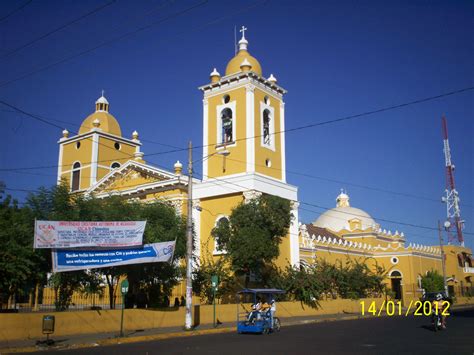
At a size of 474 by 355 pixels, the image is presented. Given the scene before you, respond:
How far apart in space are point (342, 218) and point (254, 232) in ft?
123

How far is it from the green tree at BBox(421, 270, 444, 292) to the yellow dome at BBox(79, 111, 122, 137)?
32781mm

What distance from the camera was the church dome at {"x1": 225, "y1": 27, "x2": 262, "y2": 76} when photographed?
127 feet

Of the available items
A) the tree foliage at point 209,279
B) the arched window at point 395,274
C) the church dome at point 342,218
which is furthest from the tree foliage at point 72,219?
the church dome at point 342,218

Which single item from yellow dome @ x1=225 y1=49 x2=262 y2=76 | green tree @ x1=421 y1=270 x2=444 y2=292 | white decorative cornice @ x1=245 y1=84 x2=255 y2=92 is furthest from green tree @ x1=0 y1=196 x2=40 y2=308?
green tree @ x1=421 y1=270 x2=444 y2=292

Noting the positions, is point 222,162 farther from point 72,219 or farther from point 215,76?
point 72,219

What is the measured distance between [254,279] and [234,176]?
683cm

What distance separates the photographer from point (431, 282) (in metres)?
53.7

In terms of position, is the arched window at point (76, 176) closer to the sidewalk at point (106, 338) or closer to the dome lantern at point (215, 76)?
the dome lantern at point (215, 76)

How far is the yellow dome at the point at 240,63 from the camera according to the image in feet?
128

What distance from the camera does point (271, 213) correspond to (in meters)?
32.1

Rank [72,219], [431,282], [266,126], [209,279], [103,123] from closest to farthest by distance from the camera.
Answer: [72,219] < [209,279] < [266,126] < [103,123] < [431,282]

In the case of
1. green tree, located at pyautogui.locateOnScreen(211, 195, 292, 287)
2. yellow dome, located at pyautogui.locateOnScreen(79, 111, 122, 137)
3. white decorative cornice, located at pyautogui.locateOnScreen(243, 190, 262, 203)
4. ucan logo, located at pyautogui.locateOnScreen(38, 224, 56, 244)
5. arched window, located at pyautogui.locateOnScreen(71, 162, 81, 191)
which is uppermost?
yellow dome, located at pyautogui.locateOnScreen(79, 111, 122, 137)

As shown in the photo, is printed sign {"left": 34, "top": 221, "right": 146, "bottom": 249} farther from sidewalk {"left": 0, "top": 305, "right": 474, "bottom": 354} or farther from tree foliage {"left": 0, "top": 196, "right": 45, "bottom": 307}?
sidewalk {"left": 0, "top": 305, "right": 474, "bottom": 354}

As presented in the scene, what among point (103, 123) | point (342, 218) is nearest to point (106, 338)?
point (103, 123)
